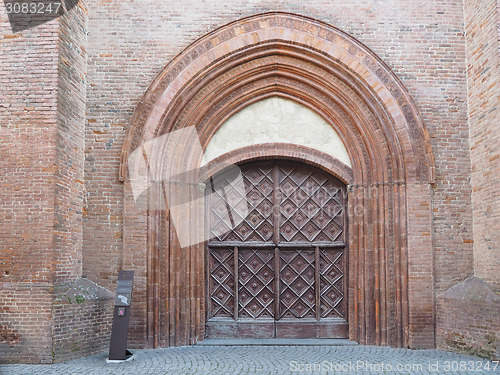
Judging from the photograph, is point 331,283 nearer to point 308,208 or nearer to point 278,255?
point 278,255

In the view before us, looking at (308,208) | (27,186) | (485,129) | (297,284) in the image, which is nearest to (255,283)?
(297,284)

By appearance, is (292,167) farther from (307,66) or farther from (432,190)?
(432,190)

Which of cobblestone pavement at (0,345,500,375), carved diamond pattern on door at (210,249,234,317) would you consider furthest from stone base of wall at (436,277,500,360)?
carved diamond pattern on door at (210,249,234,317)

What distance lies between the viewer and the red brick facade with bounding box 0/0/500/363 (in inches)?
296

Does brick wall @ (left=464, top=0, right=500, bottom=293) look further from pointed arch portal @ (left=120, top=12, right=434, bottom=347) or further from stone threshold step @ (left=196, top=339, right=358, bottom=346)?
stone threshold step @ (left=196, top=339, right=358, bottom=346)

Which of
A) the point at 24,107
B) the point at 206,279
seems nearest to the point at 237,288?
the point at 206,279

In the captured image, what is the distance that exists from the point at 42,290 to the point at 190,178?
9.36 ft

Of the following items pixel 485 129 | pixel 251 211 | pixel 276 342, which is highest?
pixel 485 129

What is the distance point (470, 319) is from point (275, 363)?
9.66 feet

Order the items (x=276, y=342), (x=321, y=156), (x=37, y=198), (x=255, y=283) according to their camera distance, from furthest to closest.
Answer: (x=255, y=283) → (x=321, y=156) → (x=276, y=342) → (x=37, y=198)

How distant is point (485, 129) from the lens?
753 centimetres

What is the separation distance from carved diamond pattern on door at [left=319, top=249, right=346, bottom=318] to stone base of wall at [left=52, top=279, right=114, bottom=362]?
3.50m

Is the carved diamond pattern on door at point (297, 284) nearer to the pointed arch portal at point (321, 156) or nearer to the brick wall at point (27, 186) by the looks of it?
the pointed arch portal at point (321, 156)

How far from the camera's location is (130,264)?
7664 millimetres
